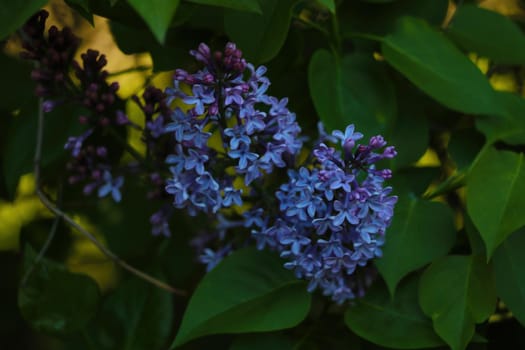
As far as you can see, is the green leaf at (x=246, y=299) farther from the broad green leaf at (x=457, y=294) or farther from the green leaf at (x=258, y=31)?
the green leaf at (x=258, y=31)

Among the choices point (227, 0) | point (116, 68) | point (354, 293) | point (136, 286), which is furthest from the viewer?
point (116, 68)

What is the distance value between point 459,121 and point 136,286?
744 millimetres

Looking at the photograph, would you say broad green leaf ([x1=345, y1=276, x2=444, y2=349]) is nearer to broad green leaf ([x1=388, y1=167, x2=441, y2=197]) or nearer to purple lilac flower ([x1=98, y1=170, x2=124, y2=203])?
broad green leaf ([x1=388, y1=167, x2=441, y2=197])

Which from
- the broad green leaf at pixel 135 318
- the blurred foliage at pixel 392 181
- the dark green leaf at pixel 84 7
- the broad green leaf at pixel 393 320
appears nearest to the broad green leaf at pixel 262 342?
the blurred foliage at pixel 392 181

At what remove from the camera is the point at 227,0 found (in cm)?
89

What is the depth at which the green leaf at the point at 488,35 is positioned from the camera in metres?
1.35

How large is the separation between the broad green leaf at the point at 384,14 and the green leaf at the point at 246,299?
46 cm

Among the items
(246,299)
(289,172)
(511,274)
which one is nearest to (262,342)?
(246,299)

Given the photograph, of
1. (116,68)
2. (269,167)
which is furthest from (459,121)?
(116,68)

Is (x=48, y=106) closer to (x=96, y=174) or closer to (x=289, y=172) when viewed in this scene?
(x=96, y=174)

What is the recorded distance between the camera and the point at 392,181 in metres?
1.27

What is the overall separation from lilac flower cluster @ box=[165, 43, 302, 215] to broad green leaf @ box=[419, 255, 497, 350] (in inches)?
11.5

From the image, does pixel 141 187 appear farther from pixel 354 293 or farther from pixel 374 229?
pixel 374 229

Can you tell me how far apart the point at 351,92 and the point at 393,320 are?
38 cm
